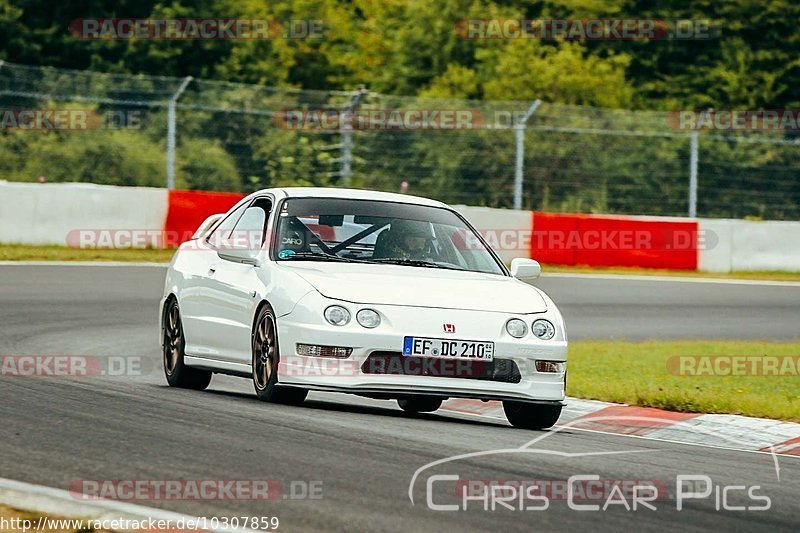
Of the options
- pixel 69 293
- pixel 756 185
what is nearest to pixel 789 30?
pixel 756 185

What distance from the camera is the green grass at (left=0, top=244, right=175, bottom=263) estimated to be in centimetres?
2242

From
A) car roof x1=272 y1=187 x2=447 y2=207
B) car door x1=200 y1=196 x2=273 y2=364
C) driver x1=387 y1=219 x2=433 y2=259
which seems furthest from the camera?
car roof x1=272 y1=187 x2=447 y2=207

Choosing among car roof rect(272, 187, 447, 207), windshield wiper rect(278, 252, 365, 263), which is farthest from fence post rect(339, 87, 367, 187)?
A: windshield wiper rect(278, 252, 365, 263)

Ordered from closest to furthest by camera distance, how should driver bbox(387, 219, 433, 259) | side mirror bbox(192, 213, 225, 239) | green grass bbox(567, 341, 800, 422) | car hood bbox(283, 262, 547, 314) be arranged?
car hood bbox(283, 262, 547, 314) → driver bbox(387, 219, 433, 259) → green grass bbox(567, 341, 800, 422) → side mirror bbox(192, 213, 225, 239)

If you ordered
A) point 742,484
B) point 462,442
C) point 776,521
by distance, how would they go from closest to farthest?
1. point 776,521
2. point 742,484
3. point 462,442

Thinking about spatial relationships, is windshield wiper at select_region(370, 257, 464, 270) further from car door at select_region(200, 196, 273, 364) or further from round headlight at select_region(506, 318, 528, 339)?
round headlight at select_region(506, 318, 528, 339)

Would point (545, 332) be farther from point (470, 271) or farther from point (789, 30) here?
point (789, 30)

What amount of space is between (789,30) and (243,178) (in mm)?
21318

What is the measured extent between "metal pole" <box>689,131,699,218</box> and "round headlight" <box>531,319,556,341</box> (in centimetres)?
1865

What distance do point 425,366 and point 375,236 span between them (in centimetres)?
142

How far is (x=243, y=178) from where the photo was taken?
27.9 m

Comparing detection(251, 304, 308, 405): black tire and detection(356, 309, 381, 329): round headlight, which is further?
detection(251, 304, 308, 405): black tire

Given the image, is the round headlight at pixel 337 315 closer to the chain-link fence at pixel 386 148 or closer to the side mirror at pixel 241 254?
the side mirror at pixel 241 254

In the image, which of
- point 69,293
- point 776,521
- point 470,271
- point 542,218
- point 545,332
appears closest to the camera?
point 776,521
